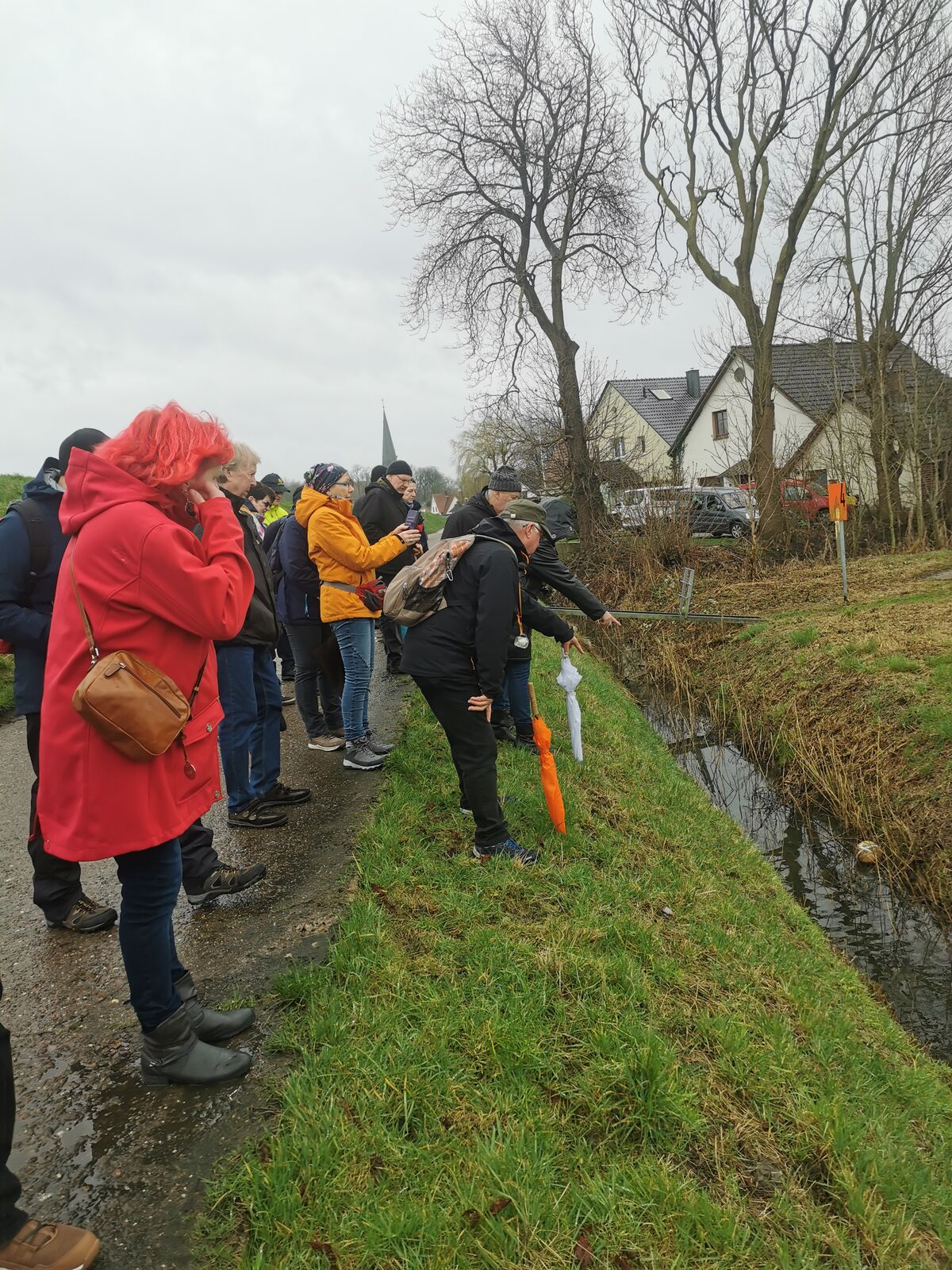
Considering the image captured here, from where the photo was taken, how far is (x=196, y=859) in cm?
358

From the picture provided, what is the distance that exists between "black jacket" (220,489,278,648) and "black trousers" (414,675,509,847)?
917 mm

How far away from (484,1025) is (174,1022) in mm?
1067

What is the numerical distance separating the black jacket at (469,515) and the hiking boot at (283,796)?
1884mm

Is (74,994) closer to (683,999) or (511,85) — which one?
(683,999)

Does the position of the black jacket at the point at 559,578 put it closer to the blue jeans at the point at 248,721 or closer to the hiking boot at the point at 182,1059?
the blue jeans at the point at 248,721

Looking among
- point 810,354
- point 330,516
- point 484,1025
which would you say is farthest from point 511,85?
point 484,1025

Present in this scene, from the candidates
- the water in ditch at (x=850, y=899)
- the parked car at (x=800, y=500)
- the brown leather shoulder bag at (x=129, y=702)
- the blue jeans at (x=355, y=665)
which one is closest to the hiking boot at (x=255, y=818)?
the blue jeans at (x=355, y=665)

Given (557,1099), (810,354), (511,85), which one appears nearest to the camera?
(557,1099)

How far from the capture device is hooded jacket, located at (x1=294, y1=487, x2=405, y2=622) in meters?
4.79

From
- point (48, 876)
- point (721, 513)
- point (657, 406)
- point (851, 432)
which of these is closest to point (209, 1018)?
point (48, 876)

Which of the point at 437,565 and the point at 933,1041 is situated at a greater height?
the point at 437,565

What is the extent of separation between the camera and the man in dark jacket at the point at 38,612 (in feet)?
10.7

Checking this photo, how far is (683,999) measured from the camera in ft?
10.8

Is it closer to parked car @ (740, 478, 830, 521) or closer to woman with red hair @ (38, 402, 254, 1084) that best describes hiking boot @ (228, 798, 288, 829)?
woman with red hair @ (38, 402, 254, 1084)
